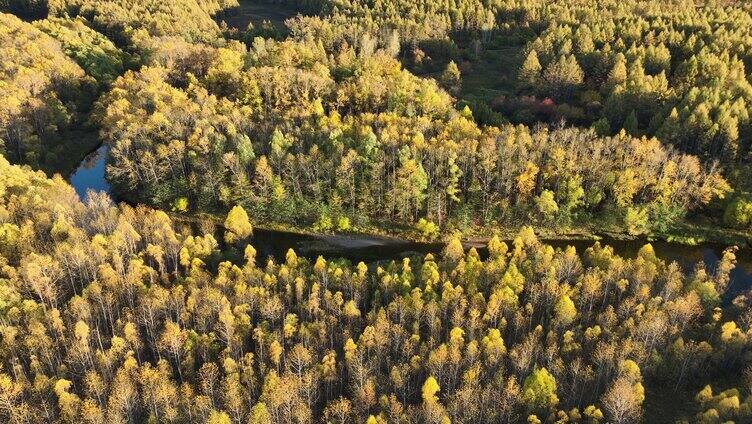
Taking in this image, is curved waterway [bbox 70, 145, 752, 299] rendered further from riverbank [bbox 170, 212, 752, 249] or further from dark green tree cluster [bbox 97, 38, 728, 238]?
dark green tree cluster [bbox 97, 38, 728, 238]

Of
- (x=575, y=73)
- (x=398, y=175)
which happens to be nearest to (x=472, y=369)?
(x=398, y=175)

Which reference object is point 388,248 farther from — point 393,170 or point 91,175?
point 91,175

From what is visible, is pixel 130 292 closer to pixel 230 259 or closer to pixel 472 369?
pixel 230 259

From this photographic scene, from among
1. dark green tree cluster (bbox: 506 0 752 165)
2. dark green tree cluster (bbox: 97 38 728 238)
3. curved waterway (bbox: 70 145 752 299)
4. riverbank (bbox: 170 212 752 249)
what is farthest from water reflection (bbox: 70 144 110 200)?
dark green tree cluster (bbox: 506 0 752 165)

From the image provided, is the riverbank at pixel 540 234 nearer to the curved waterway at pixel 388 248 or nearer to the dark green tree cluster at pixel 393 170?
the curved waterway at pixel 388 248

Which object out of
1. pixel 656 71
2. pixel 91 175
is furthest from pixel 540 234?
pixel 91 175
